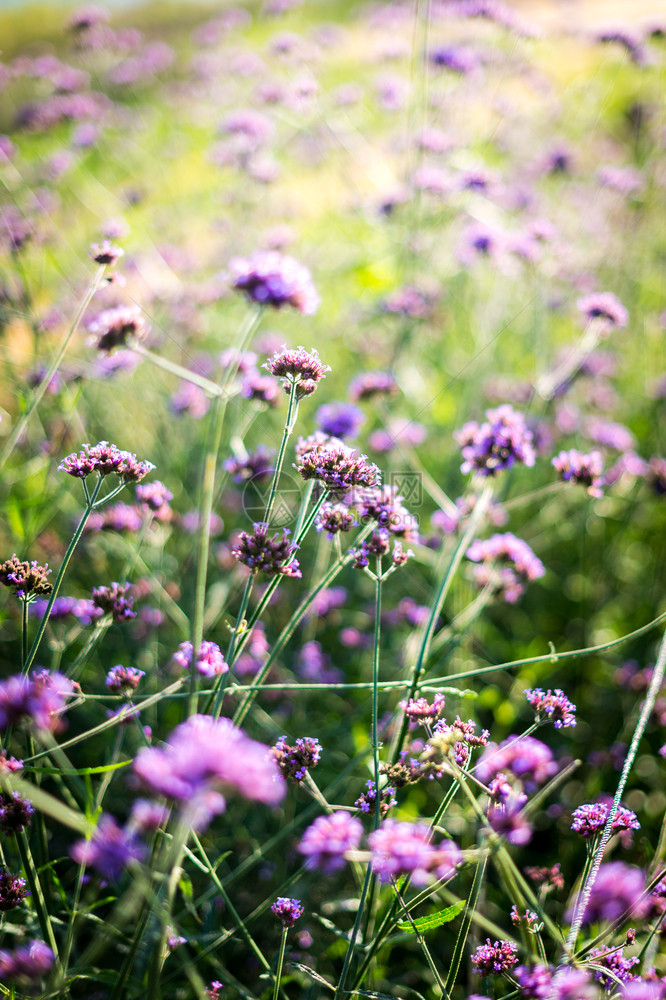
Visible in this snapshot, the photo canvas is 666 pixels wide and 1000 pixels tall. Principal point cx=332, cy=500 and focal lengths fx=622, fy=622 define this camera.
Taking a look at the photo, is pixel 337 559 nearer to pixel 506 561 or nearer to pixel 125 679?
pixel 125 679

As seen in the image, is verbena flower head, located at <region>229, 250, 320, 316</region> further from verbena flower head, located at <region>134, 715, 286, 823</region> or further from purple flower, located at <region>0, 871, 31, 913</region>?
purple flower, located at <region>0, 871, 31, 913</region>

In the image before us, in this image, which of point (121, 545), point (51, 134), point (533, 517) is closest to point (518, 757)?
point (121, 545)

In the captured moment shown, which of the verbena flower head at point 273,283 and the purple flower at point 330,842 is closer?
the purple flower at point 330,842

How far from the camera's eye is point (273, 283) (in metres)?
1.56

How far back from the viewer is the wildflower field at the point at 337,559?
1.30 meters

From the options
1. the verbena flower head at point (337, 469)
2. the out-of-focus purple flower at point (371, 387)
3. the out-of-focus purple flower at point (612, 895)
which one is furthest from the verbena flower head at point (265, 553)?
the out-of-focus purple flower at point (371, 387)

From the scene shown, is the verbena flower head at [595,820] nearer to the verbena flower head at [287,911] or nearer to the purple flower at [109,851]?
the verbena flower head at [287,911]

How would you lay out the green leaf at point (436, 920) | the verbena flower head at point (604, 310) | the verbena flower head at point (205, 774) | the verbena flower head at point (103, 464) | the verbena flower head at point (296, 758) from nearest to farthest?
the verbena flower head at point (205, 774) < the green leaf at point (436, 920) < the verbena flower head at point (296, 758) < the verbena flower head at point (103, 464) < the verbena flower head at point (604, 310)

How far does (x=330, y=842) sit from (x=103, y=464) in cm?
100

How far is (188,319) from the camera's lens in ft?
12.7

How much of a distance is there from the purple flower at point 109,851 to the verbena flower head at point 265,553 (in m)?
0.60

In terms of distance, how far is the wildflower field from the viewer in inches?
51.1

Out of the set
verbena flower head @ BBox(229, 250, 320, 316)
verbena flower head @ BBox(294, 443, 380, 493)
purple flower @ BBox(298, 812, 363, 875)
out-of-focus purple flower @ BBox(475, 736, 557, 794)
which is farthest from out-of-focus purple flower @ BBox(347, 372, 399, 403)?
purple flower @ BBox(298, 812, 363, 875)

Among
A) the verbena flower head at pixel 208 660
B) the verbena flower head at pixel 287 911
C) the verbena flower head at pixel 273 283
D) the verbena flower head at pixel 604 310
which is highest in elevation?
the verbena flower head at pixel 273 283
